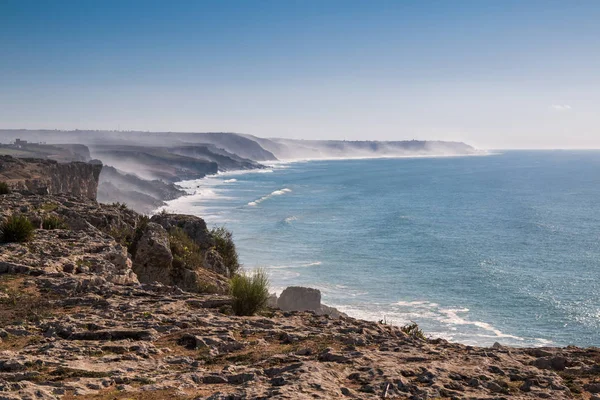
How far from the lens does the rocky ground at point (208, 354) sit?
8.31m

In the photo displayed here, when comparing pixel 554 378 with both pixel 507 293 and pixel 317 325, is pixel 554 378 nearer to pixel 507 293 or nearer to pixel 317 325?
pixel 317 325

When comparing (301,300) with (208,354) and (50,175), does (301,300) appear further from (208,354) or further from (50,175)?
(50,175)

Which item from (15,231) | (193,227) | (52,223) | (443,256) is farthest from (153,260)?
(443,256)

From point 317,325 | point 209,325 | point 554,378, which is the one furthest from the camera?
point 317,325

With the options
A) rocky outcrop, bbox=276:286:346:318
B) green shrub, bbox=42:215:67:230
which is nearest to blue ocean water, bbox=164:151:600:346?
rocky outcrop, bbox=276:286:346:318

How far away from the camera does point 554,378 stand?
31.3 feet

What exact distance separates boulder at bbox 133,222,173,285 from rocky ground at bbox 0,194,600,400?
10.4 feet

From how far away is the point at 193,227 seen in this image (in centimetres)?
2594

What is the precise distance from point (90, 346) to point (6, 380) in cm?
229

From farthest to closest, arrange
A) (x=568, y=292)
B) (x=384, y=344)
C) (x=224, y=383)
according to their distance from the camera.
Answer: (x=568, y=292)
(x=384, y=344)
(x=224, y=383)

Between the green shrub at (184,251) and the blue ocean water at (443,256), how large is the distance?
17.9 m

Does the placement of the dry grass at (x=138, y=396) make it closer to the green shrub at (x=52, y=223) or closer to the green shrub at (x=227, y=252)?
the green shrub at (x=52, y=223)

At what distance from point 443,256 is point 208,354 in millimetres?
50967

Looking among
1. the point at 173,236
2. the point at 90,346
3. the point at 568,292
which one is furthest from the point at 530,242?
the point at 90,346
